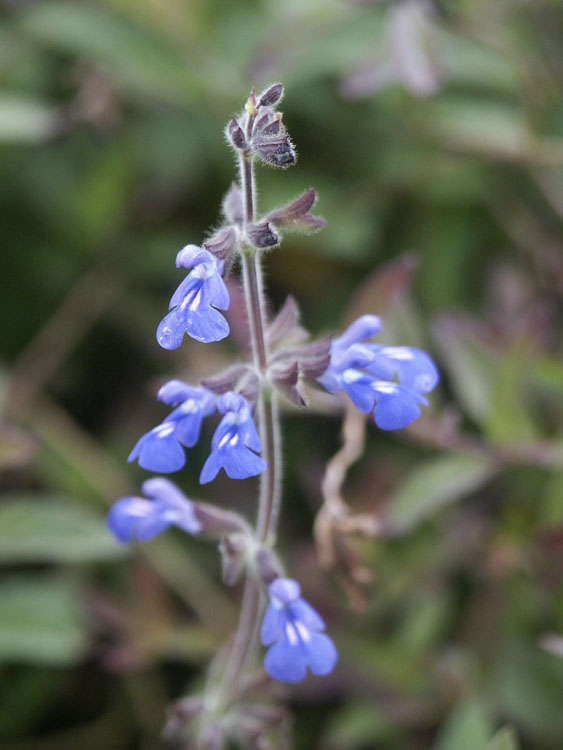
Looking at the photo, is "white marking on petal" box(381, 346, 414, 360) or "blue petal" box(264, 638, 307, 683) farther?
"white marking on petal" box(381, 346, 414, 360)

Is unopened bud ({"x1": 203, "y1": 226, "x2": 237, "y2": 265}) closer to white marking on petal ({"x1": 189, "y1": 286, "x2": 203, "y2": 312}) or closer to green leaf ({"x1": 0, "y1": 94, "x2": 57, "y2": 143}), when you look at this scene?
white marking on petal ({"x1": 189, "y1": 286, "x2": 203, "y2": 312})

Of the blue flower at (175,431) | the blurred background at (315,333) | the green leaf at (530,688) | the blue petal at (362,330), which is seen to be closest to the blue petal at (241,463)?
the blue flower at (175,431)

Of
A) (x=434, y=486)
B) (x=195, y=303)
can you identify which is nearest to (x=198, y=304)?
(x=195, y=303)

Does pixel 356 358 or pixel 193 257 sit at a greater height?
pixel 193 257

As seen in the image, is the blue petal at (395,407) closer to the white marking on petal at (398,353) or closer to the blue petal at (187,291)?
the white marking on petal at (398,353)

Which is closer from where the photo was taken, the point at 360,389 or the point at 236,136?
the point at 236,136

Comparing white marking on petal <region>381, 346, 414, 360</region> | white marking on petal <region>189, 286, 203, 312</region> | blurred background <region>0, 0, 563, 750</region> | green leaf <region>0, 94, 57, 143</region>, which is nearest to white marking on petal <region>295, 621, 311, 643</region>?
blurred background <region>0, 0, 563, 750</region>

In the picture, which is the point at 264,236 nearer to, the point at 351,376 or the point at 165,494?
the point at 351,376
